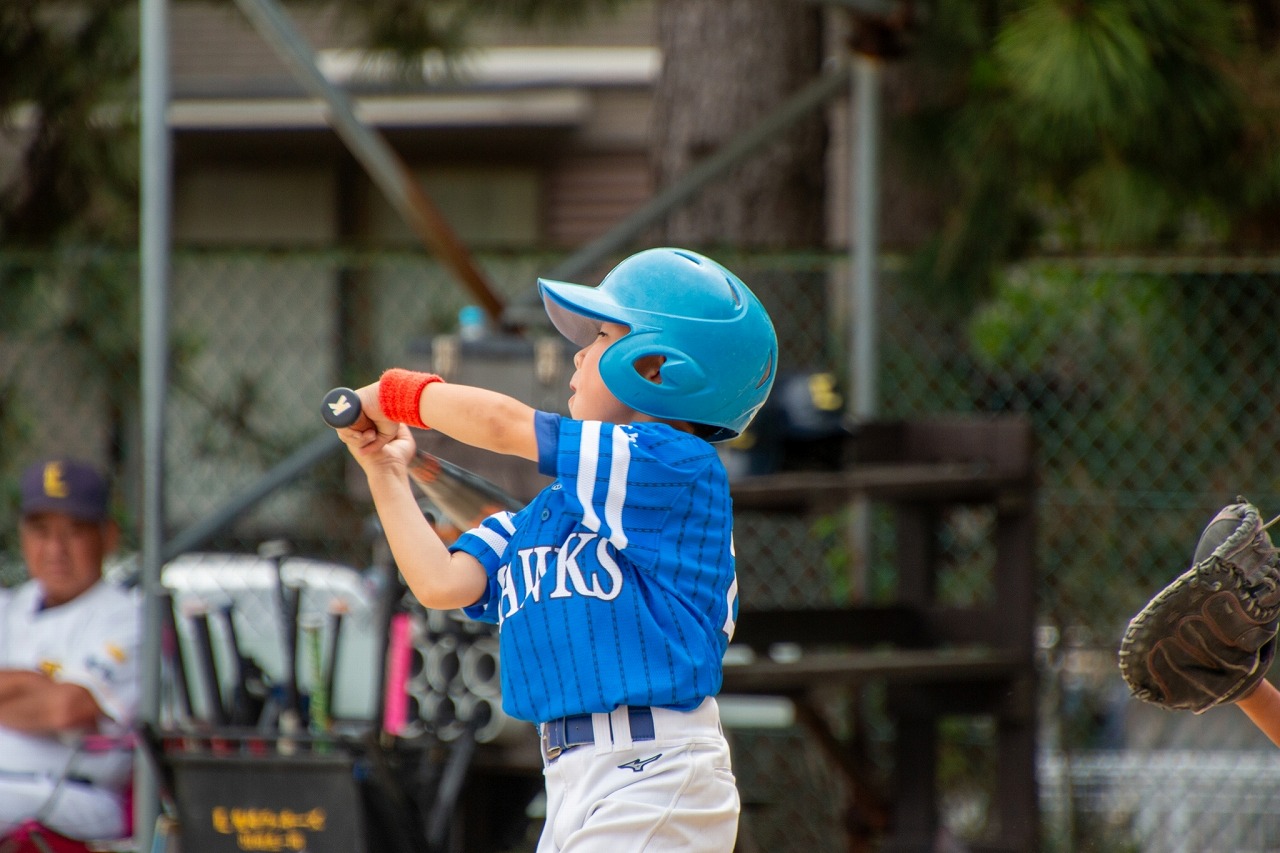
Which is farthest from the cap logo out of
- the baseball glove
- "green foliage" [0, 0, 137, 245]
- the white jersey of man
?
the baseball glove

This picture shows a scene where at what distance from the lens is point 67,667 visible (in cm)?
403

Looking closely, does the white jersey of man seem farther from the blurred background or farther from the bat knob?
the bat knob

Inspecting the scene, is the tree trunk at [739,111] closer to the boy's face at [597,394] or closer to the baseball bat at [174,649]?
the baseball bat at [174,649]

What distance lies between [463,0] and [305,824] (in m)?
3.25

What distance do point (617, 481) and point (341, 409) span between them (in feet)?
1.22

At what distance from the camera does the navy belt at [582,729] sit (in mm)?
2105

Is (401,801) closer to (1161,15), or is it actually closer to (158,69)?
(158,69)

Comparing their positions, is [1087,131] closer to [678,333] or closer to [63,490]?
[678,333]

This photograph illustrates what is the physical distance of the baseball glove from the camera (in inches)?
78.7

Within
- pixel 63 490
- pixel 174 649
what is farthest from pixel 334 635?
pixel 63 490

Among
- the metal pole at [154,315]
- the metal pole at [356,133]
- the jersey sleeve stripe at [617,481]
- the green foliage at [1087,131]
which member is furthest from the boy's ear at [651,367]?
the green foliage at [1087,131]

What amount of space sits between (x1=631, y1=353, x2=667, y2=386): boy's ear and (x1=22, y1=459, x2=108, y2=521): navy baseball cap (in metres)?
2.55

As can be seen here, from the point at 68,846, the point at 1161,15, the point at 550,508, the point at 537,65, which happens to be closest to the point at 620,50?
the point at 537,65

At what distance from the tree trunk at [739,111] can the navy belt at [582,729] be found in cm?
315
